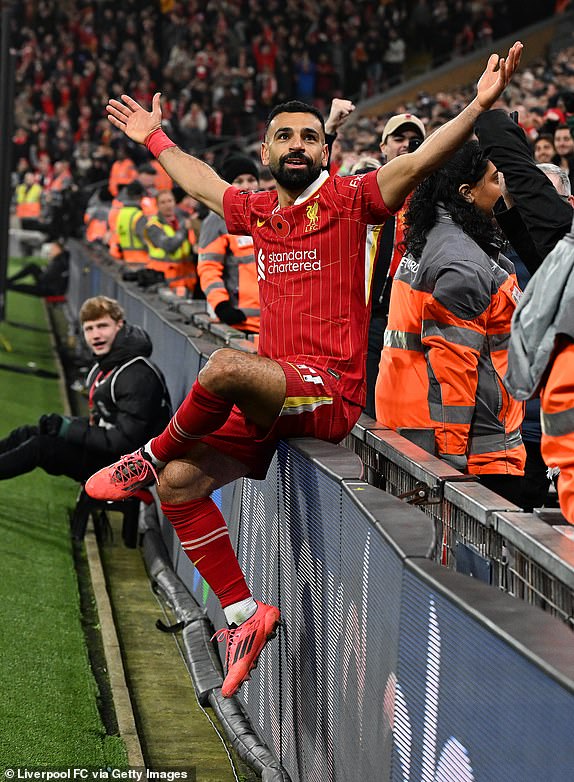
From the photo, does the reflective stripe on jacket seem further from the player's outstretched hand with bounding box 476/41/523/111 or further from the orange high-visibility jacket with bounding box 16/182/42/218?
the orange high-visibility jacket with bounding box 16/182/42/218

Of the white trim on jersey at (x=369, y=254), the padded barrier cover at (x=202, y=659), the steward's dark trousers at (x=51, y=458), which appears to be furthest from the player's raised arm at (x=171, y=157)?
the steward's dark trousers at (x=51, y=458)

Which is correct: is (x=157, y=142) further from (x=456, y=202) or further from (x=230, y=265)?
(x=230, y=265)

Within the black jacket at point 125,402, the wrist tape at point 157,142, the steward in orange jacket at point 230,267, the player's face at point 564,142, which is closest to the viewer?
the wrist tape at point 157,142

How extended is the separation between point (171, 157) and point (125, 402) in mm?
2599

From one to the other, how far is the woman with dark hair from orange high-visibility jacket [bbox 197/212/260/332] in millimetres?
3929

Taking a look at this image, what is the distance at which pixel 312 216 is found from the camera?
4.49m

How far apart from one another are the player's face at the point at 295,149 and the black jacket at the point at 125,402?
298 centimetres

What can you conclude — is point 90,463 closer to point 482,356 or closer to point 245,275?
point 245,275

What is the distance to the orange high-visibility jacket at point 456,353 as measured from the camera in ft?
14.7

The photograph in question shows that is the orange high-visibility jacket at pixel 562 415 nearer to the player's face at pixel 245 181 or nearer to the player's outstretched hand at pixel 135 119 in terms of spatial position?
the player's outstretched hand at pixel 135 119

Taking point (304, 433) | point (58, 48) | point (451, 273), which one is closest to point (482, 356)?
point (451, 273)

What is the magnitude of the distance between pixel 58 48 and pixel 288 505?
129 ft

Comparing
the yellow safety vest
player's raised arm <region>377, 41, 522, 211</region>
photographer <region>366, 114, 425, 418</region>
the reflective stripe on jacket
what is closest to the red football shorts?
player's raised arm <region>377, 41, 522, 211</region>

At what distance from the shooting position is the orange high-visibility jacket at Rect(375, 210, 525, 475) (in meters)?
4.48
